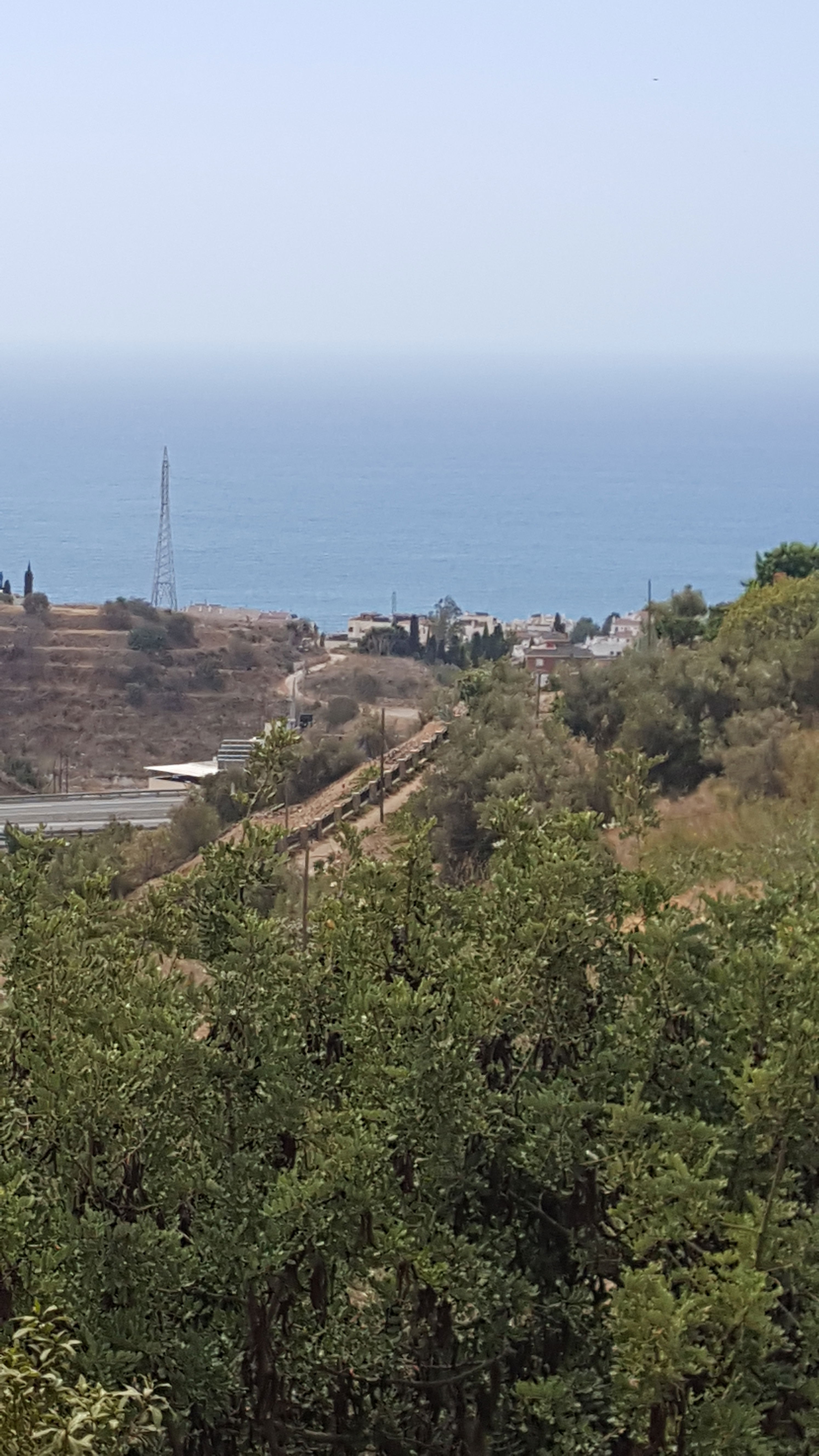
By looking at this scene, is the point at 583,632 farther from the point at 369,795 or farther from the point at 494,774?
the point at 494,774

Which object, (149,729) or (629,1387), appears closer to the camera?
(629,1387)

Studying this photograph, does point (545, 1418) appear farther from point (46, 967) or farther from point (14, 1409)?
point (14, 1409)

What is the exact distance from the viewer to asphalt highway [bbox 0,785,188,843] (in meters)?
35.3

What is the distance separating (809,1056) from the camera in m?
6.11

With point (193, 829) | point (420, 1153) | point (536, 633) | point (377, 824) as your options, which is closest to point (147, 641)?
point (536, 633)

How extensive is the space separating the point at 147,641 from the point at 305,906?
49515mm

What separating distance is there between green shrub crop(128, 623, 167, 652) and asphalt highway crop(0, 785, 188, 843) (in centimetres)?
1760

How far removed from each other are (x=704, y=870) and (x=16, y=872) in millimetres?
3690

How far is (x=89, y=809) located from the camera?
3834 cm

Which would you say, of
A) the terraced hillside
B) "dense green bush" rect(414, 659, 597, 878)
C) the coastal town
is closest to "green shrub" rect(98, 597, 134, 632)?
the terraced hillside

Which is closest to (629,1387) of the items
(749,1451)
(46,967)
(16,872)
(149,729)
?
(749,1451)

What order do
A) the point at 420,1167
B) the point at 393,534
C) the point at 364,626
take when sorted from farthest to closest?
the point at 393,534 → the point at 364,626 → the point at 420,1167

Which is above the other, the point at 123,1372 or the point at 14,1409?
the point at 14,1409

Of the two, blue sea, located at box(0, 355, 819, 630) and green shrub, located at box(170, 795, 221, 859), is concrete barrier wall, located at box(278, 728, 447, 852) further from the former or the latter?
blue sea, located at box(0, 355, 819, 630)
